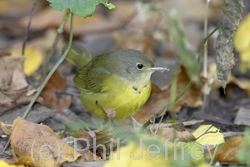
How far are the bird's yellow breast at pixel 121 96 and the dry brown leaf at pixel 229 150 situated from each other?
47.7 inches

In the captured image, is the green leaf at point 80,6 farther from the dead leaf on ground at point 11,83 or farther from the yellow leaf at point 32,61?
the yellow leaf at point 32,61

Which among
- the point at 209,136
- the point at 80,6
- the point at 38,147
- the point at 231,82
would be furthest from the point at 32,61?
the point at 209,136

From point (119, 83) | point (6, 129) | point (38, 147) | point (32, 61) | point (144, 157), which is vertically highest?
point (144, 157)

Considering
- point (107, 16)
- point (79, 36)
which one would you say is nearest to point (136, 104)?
point (79, 36)

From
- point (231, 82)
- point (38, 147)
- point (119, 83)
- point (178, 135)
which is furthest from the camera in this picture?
point (231, 82)

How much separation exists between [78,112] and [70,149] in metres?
1.77

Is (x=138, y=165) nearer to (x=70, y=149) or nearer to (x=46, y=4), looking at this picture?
(x=70, y=149)

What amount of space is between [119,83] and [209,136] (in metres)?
1.17

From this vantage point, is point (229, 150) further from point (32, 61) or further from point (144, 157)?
point (32, 61)

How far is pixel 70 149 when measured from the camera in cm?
369

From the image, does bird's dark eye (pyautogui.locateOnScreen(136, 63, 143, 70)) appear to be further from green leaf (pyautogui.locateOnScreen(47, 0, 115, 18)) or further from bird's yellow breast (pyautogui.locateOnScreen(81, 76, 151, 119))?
green leaf (pyautogui.locateOnScreen(47, 0, 115, 18))

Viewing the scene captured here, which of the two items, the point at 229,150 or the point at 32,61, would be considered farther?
the point at 32,61

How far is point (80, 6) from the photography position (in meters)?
4.08

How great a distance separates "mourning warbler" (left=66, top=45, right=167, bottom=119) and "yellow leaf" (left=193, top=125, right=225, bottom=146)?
768mm
